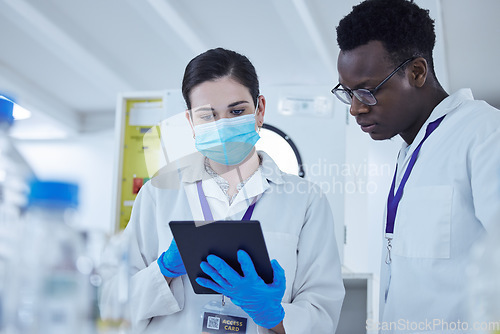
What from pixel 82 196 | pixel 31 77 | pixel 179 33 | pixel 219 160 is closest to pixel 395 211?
pixel 219 160

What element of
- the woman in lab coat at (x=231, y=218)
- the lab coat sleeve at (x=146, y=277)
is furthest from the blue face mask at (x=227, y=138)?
the lab coat sleeve at (x=146, y=277)

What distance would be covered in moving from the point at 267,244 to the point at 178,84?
4848 mm

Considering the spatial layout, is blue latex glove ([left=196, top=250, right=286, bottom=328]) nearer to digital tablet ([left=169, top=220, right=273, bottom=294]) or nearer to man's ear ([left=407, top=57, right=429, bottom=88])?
digital tablet ([left=169, top=220, right=273, bottom=294])

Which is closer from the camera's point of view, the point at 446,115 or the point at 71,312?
the point at 71,312

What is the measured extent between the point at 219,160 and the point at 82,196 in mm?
944

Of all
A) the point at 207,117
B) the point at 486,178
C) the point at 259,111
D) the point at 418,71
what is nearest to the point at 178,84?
the point at 259,111

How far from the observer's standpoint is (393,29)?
136 cm

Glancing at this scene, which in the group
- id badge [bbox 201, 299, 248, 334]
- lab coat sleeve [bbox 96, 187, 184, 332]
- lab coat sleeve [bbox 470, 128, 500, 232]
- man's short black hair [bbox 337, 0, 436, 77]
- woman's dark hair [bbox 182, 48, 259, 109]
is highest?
man's short black hair [bbox 337, 0, 436, 77]

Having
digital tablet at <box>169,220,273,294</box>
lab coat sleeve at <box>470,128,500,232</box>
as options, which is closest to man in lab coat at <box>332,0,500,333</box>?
lab coat sleeve at <box>470,128,500,232</box>

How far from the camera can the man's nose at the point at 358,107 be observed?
136 cm

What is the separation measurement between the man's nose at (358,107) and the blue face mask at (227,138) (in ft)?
1.06

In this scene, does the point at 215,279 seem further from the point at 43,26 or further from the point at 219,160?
the point at 43,26

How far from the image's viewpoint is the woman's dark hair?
1.52m

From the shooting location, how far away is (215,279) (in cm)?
111
